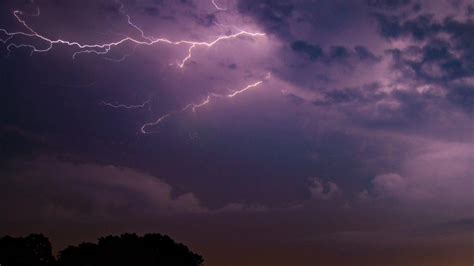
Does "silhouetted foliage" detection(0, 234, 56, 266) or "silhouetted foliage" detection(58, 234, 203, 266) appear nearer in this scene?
"silhouetted foliage" detection(0, 234, 56, 266)

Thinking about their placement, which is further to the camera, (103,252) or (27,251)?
(103,252)

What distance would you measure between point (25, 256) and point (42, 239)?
2149mm

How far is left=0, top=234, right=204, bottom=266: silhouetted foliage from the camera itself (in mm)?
44844

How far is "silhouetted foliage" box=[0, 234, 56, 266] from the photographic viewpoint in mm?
43906

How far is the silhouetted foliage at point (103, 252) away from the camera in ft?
147

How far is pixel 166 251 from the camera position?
50.0 metres

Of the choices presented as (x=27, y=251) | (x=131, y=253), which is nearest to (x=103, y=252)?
(x=131, y=253)

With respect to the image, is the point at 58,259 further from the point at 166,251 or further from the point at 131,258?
the point at 166,251

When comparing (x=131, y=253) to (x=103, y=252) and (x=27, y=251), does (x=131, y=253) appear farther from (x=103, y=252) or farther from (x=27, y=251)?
(x=27, y=251)

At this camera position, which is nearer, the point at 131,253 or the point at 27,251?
the point at 27,251

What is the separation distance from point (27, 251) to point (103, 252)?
628cm

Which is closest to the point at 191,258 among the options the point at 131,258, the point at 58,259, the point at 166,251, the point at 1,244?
the point at 166,251

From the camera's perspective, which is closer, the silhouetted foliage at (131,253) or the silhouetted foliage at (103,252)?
the silhouetted foliage at (103,252)

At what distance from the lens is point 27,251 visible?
45.2 m
